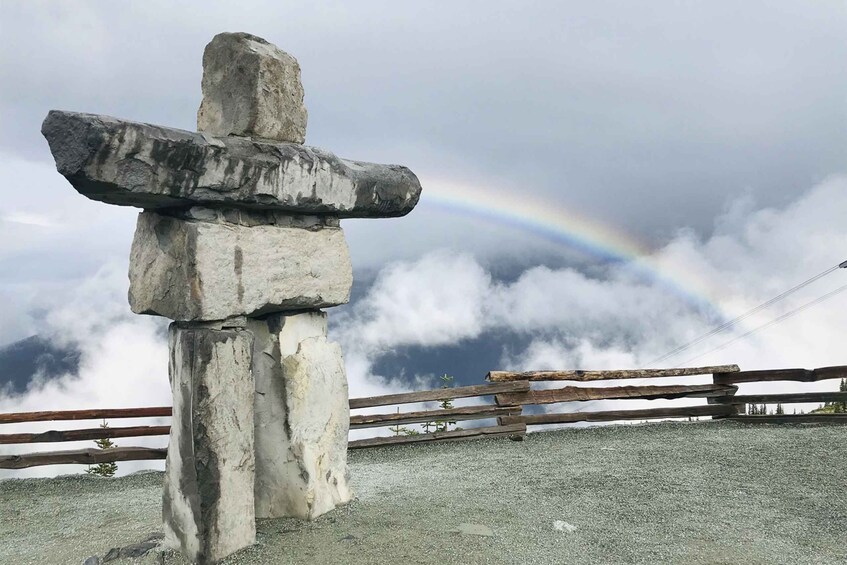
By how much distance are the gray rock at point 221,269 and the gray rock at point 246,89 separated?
88 cm

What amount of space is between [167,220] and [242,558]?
8.19ft

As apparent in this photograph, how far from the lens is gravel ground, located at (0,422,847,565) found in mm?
5047

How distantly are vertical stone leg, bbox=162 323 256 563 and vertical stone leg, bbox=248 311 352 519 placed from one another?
0.41 metres

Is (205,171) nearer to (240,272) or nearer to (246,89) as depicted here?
(240,272)

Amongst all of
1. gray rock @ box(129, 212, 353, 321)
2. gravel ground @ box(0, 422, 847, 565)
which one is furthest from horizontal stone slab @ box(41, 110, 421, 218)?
gravel ground @ box(0, 422, 847, 565)

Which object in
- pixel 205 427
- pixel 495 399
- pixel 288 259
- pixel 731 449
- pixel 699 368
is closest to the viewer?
pixel 205 427

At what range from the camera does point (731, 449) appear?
8.18 meters

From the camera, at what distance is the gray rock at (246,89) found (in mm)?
5348

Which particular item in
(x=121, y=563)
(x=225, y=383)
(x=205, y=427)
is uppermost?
(x=225, y=383)

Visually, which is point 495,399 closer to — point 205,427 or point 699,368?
point 699,368

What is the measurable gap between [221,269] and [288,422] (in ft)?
4.58

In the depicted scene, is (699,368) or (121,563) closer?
(121,563)

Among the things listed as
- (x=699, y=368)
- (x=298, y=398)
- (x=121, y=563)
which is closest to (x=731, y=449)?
(x=699, y=368)

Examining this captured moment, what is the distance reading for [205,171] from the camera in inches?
184
